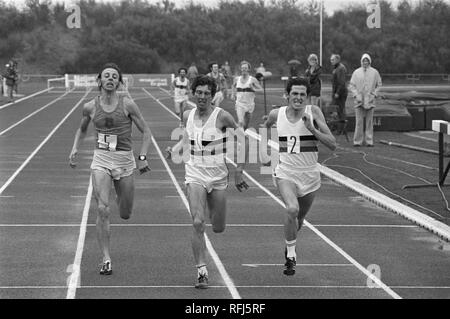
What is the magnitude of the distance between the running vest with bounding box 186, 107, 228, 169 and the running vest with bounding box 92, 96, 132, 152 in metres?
0.82

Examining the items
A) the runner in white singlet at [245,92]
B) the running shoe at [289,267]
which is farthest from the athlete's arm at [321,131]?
the runner in white singlet at [245,92]

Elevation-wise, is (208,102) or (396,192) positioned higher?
(208,102)

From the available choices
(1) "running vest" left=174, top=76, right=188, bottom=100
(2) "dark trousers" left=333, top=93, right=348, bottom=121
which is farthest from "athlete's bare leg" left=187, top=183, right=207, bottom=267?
(1) "running vest" left=174, top=76, right=188, bottom=100

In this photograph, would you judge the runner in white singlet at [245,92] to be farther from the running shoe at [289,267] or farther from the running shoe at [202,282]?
the running shoe at [202,282]

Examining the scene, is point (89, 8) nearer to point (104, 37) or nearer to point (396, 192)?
point (104, 37)

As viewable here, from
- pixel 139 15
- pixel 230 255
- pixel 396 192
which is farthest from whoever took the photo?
pixel 139 15

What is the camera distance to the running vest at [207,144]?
10.3m

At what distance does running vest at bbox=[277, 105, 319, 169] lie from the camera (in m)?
10.7

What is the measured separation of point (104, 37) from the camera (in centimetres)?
9281

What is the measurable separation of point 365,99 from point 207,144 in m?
14.2

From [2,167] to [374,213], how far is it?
826 centimetres

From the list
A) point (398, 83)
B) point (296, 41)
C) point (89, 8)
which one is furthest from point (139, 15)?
point (398, 83)

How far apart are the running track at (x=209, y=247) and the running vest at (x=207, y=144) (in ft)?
3.72

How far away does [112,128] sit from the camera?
10.8 m
